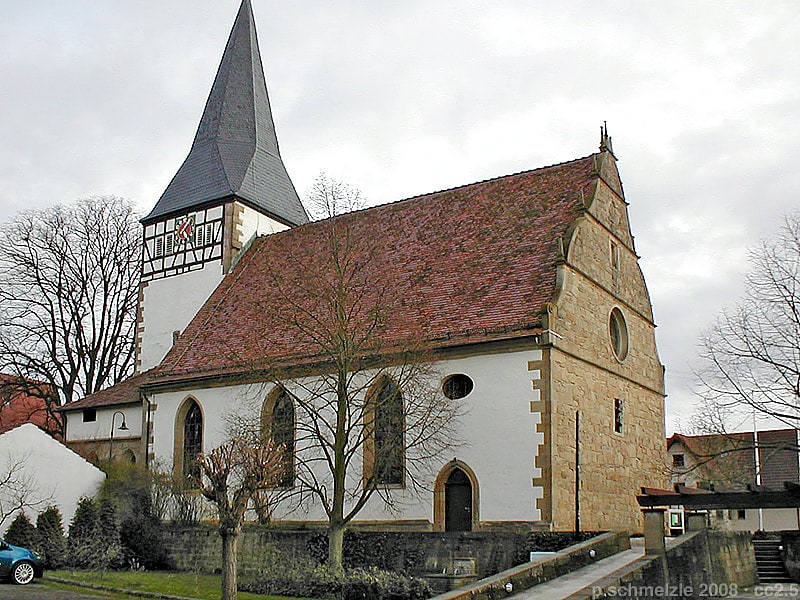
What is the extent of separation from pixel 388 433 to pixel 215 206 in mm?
13965

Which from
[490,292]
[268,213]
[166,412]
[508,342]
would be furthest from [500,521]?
[268,213]

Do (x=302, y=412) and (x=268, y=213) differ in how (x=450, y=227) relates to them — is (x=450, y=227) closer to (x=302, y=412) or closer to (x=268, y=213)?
(x=302, y=412)

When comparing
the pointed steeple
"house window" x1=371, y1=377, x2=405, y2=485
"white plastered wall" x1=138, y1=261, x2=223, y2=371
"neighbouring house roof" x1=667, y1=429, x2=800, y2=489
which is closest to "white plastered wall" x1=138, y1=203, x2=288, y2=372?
"white plastered wall" x1=138, y1=261, x2=223, y2=371

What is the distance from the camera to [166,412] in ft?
92.8

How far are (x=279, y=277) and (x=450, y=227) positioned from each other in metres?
6.11

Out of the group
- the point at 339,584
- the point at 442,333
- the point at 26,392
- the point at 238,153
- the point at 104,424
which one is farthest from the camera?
the point at 26,392

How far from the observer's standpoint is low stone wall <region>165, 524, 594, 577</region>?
19.1 meters

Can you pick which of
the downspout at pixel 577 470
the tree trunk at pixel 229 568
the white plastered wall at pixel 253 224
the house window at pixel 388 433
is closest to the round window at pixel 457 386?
the house window at pixel 388 433

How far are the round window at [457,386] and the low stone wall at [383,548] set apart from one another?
3450mm

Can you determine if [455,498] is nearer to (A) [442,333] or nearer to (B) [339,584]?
(A) [442,333]

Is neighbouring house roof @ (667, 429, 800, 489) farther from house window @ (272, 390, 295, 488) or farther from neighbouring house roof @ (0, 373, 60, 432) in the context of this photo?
neighbouring house roof @ (0, 373, 60, 432)

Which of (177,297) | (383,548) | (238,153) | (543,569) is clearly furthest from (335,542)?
(238,153)

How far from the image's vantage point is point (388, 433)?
2214cm

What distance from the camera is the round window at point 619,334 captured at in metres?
25.0
